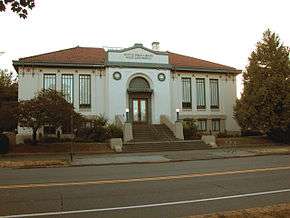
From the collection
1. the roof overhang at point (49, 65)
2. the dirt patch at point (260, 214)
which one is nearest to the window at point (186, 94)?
the roof overhang at point (49, 65)

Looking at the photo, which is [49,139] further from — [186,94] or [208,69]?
[208,69]

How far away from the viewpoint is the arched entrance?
1531 inches

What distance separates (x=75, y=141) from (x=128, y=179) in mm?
19763

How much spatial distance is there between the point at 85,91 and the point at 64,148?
9.25 m

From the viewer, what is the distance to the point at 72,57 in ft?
127

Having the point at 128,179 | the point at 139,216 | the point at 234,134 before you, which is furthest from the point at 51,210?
the point at 234,134

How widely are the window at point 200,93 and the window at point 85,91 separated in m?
11.3

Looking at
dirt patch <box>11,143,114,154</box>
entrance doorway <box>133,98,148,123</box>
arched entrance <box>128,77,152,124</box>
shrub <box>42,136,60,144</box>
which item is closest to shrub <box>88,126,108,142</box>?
dirt patch <box>11,143,114,154</box>

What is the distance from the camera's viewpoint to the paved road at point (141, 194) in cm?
867

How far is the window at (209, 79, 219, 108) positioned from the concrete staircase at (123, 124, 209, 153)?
7.27 m

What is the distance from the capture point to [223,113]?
4231 centimetres

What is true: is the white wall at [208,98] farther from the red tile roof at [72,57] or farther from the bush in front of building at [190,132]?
the red tile roof at [72,57]

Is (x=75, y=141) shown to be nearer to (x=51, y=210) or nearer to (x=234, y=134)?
(x=234, y=134)

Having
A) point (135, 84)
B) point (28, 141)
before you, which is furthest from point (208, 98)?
point (28, 141)
